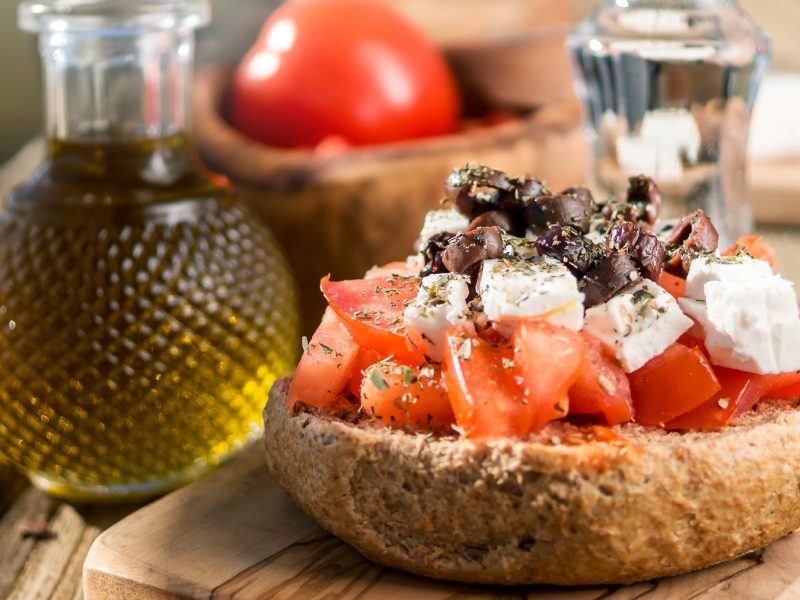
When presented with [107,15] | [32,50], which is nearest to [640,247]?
[107,15]

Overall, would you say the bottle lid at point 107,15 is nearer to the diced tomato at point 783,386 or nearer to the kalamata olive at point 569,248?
the kalamata olive at point 569,248

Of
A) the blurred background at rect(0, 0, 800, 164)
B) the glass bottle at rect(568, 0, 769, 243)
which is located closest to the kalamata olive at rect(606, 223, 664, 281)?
the glass bottle at rect(568, 0, 769, 243)

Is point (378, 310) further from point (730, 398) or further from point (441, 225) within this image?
point (730, 398)

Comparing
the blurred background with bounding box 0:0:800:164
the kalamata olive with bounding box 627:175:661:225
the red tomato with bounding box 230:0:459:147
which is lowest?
the blurred background with bounding box 0:0:800:164

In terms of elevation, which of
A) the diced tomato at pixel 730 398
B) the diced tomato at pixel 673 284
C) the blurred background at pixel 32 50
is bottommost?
the blurred background at pixel 32 50

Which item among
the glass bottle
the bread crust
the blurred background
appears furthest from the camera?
the blurred background

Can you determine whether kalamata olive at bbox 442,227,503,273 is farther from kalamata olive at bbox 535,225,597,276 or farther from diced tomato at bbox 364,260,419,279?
diced tomato at bbox 364,260,419,279

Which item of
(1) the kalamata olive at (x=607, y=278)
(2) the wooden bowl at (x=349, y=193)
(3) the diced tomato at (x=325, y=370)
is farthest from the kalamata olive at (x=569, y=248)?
(2) the wooden bowl at (x=349, y=193)

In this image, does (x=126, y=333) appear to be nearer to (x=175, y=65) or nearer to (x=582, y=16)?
(x=175, y=65)
